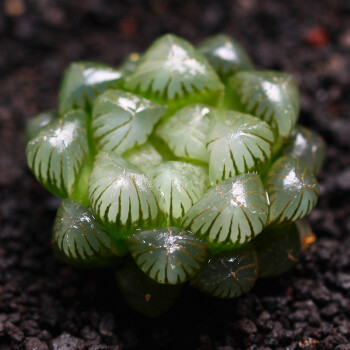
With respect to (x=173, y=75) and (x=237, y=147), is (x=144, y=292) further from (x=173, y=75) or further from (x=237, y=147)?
(x=173, y=75)

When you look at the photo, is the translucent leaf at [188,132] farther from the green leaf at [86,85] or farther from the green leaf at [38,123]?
the green leaf at [38,123]

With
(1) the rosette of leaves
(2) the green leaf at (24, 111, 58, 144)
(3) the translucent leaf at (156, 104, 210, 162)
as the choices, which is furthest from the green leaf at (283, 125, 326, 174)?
(2) the green leaf at (24, 111, 58, 144)

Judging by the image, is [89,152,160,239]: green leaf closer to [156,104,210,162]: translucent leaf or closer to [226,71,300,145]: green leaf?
[156,104,210,162]: translucent leaf

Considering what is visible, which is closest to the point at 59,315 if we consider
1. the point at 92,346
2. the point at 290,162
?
the point at 92,346

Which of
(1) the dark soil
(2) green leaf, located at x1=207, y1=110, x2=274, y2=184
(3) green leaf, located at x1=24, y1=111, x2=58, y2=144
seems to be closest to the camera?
(2) green leaf, located at x1=207, y1=110, x2=274, y2=184

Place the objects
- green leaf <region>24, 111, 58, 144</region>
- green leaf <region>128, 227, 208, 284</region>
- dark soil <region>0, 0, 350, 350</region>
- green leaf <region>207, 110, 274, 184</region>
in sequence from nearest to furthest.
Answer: green leaf <region>128, 227, 208, 284</region> → green leaf <region>207, 110, 274, 184</region> → dark soil <region>0, 0, 350, 350</region> → green leaf <region>24, 111, 58, 144</region>

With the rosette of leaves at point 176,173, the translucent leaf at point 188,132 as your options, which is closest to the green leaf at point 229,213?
the rosette of leaves at point 176,173

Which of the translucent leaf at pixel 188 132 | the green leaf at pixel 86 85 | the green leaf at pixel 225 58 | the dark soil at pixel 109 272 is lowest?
the dark soil at pixel 109 272
